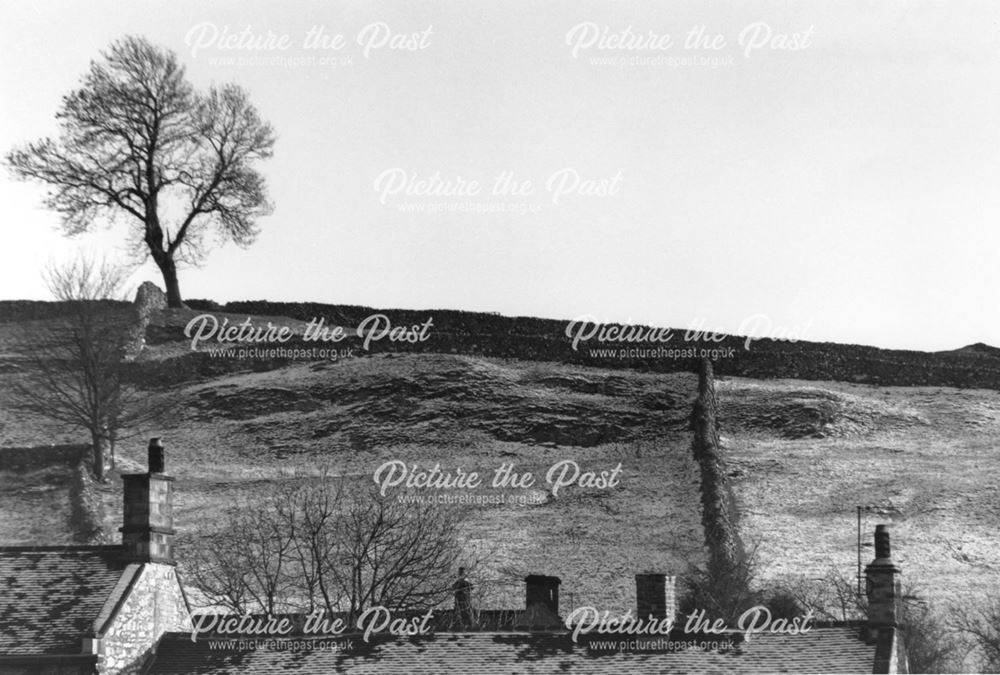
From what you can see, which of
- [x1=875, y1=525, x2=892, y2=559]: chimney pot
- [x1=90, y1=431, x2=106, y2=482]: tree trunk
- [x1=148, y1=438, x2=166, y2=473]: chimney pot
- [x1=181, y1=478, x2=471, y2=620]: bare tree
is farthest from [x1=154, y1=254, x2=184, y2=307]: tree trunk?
[x1=875, y1=525, x2=892, y2=559]: chimney pot

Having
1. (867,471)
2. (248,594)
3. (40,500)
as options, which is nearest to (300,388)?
(40,500)

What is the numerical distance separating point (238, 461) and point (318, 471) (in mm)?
3818

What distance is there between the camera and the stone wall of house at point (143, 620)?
26.2m

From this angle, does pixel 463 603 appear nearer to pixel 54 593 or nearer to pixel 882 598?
pixel 54 593

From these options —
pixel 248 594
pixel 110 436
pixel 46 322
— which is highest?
pixel 46 322

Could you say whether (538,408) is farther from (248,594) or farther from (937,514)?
(248,594)

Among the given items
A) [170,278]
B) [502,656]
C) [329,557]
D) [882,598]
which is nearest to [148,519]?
[502,656]

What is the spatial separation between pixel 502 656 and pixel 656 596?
3.12m

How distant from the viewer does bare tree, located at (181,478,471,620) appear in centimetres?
4441

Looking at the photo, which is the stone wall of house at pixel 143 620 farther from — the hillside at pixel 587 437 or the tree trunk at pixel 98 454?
the tree trunk at pixel 98 454

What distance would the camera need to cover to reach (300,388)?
8088cm

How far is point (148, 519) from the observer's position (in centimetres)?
2770

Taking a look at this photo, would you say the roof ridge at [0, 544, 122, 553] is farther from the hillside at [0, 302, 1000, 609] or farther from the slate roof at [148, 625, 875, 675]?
the hillside at [0, 302, 1000, 609]

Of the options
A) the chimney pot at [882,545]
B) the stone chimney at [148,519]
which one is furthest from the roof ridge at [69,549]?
the chimney pot at [882,545]
